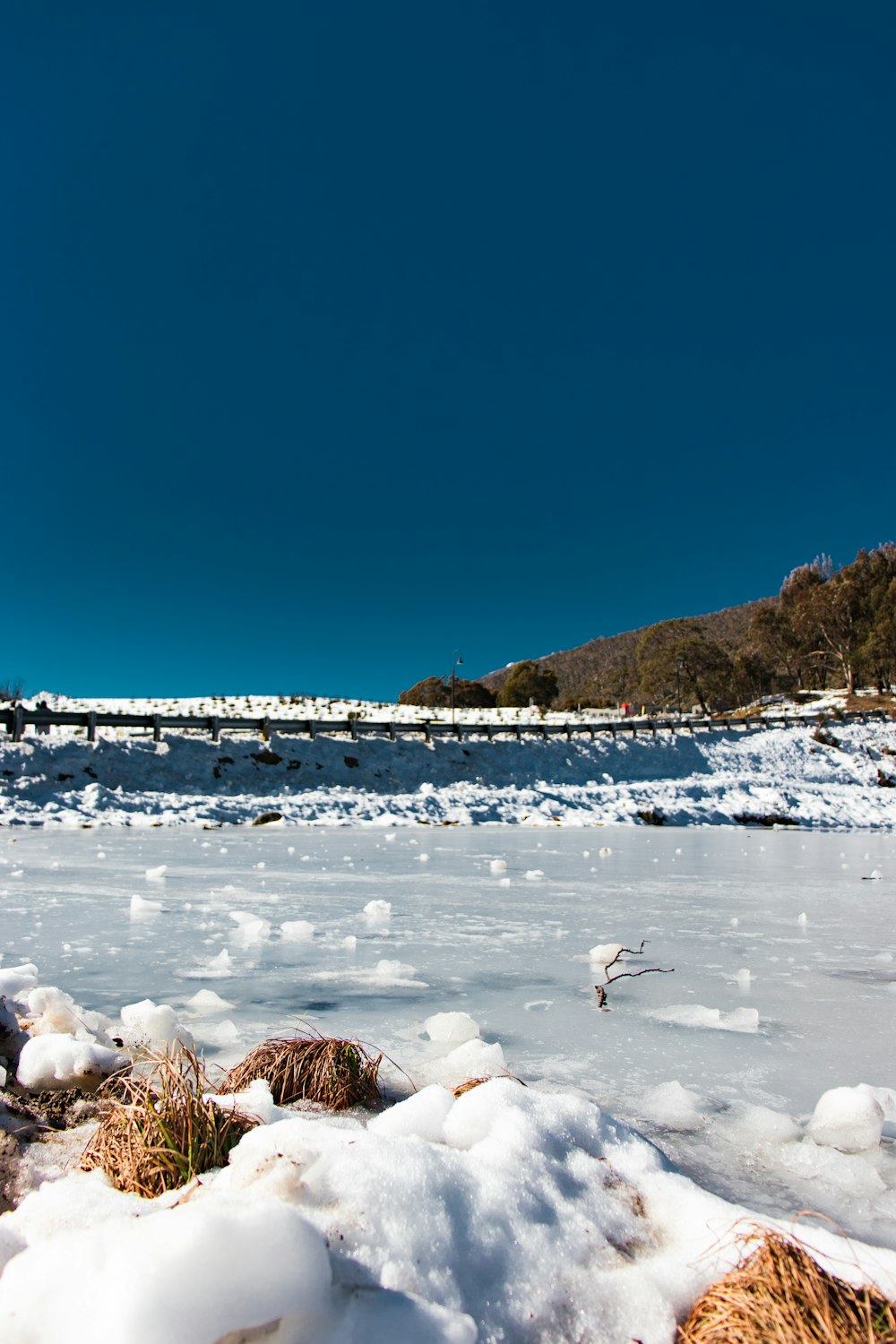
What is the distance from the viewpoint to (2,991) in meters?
3.05

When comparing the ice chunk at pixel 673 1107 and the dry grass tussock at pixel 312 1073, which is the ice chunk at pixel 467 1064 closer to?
the dry grass tussock at pixel 312 1073

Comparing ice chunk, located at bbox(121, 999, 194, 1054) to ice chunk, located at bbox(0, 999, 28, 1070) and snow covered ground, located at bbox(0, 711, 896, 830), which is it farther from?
snow covered ground, located at bbox(0, 711, 896, 830)

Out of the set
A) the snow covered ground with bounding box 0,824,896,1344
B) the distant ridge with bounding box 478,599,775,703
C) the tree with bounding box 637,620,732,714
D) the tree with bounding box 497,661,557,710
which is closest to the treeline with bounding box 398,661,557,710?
the tree with bounding box 497,661,557,710

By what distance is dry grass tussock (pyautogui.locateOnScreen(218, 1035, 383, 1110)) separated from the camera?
2301mm

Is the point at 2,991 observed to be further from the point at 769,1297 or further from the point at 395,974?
the point at 769,1297

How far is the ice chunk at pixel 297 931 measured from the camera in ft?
16.0

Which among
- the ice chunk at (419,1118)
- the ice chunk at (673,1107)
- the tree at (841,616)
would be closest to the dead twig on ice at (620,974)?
the ice chunk at (673,1107)

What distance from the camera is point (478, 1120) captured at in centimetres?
184

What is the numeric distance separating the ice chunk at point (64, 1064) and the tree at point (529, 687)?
57.5 metres

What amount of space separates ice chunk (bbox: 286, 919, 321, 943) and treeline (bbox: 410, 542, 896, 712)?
2012 inches

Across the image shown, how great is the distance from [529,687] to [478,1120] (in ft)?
192

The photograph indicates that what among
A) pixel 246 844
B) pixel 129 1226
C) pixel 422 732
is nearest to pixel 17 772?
pixel 246 844

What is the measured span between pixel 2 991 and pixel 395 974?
70.9 inches

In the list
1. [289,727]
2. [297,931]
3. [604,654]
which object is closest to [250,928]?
[297,931]
